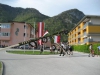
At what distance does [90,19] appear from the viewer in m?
56.9

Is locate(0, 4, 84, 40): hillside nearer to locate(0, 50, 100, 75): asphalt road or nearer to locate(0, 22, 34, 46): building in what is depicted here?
locate(0, 22, 34, 46): building

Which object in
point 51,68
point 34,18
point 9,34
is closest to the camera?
point 51,68

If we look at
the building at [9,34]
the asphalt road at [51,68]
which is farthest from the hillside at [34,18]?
the asphalt road at [51,68]

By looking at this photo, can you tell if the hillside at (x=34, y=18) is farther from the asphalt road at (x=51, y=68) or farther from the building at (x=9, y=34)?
the asphalt road at (x=51, y=68)

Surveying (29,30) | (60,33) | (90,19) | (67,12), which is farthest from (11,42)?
(67,12)

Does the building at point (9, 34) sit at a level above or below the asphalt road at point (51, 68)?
above

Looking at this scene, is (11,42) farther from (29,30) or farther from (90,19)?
(90,19)

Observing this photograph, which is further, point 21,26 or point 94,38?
point 21,26

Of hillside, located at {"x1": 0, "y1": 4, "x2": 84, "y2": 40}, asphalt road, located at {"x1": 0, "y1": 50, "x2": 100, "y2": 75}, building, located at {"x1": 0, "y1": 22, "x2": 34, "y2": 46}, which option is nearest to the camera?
asphalt road, located at {"x1": 0, "y1": 50, "x2": 100, "y2": 75}

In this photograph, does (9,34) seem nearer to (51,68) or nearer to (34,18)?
(51,68)

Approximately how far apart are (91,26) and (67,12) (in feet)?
473

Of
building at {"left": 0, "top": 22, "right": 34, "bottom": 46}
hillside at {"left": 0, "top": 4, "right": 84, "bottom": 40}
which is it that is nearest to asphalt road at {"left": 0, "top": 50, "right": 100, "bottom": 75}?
building at {"left": 0, "top": 22, "right": 34, "bottom": 46}

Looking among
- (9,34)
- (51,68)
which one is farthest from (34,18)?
(51,68)

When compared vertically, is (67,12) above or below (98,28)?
above
